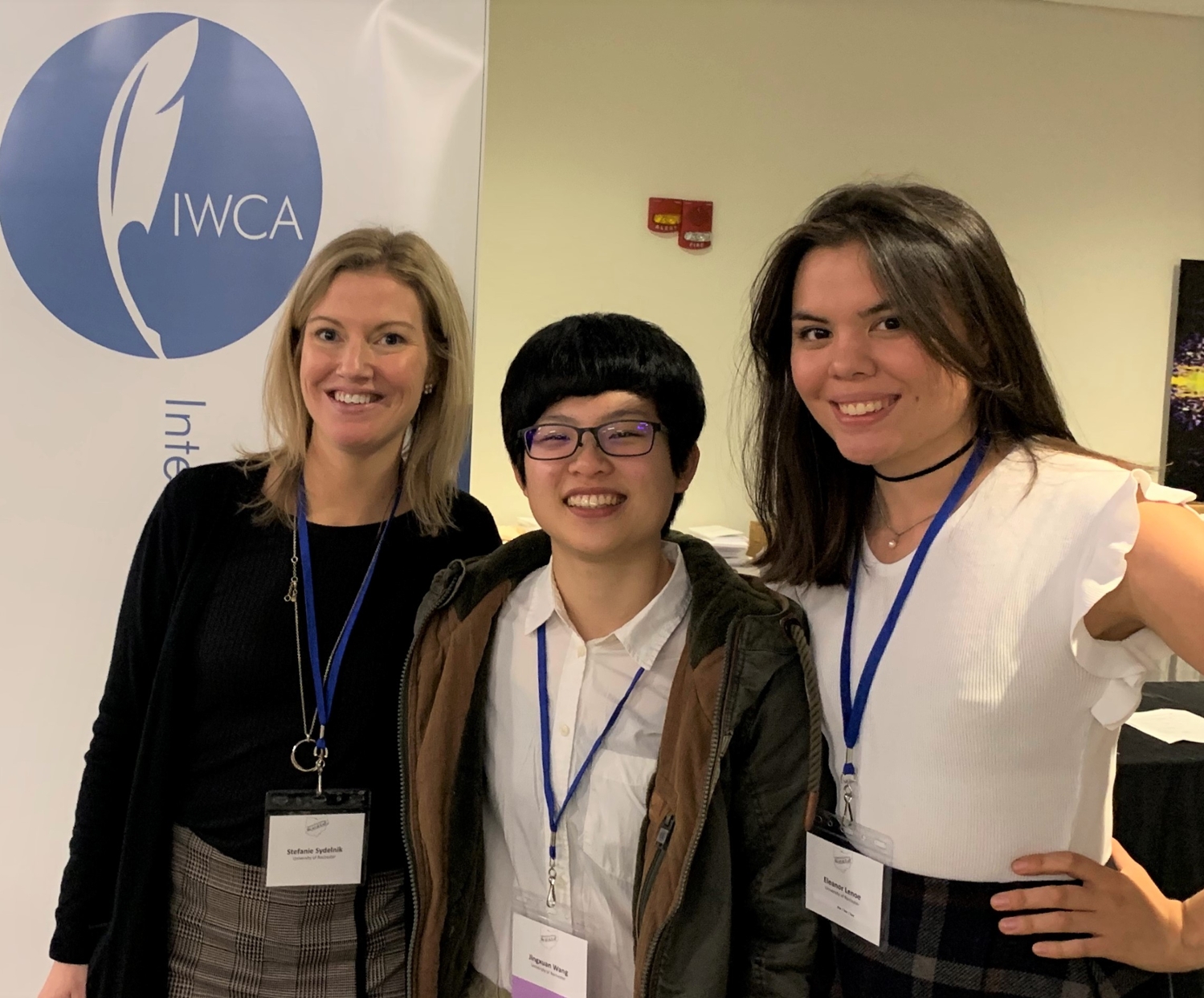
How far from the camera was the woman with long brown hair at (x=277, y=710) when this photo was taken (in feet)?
4.59

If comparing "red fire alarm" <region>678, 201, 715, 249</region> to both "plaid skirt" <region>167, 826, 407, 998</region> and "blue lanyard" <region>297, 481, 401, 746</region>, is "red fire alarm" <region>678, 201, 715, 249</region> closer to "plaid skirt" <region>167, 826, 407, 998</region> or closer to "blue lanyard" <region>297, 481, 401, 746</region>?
"blue lanyard" <region>297, 481, 401, 746</region>

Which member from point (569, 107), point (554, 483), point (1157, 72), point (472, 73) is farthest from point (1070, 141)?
point (554, 483)

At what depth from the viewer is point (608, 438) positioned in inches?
52.5

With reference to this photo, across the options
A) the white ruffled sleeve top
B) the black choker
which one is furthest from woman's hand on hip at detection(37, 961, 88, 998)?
the black choker

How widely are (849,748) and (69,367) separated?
1.78 m

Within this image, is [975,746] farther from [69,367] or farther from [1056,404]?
[69,367]

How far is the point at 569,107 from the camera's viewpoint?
3.52 m

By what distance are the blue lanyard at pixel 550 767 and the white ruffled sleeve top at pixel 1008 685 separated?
0.36 m

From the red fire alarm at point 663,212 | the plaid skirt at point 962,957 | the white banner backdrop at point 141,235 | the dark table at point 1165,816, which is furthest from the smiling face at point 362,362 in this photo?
the red fire alarm at point 663,212

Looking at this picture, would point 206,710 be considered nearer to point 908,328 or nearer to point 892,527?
point 892,527

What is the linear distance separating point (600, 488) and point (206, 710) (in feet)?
2.48

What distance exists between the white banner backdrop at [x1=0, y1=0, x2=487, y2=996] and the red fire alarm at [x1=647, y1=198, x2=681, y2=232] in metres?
1.65

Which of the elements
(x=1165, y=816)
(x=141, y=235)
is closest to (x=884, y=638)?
(x=1165, y=816)

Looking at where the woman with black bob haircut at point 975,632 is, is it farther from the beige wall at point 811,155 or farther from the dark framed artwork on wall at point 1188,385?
the dark framed artwork on wall at point 1188,385
